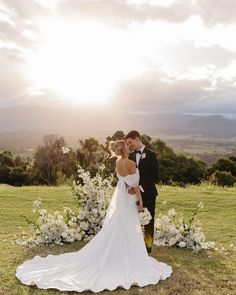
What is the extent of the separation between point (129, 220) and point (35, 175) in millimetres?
46282

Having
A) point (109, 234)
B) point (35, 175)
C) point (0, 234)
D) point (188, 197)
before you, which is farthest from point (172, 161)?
point (109, 234)

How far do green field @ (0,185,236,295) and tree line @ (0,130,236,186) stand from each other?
1874cm

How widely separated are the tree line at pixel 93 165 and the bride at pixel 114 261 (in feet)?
91.4

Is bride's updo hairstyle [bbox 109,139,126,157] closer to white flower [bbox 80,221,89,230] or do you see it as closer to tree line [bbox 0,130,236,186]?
white flower [bbox 80,221,89,230]

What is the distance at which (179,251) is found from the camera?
12297 mm

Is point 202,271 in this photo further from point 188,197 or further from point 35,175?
point 35,175

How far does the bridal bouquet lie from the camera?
11055 mm

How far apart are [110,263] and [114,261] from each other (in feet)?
0.35

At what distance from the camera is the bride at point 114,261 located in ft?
30.7

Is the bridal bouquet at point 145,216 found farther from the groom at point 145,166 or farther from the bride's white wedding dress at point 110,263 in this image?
the groom at point 145,166

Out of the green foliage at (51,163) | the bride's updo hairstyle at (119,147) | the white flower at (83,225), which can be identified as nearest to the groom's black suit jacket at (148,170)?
the bride's updo hairstyle at (119,147)

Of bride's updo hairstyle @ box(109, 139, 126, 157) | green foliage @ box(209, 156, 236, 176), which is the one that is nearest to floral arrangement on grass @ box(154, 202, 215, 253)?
bride's updo hairstyle @ box(109, 139, 126, 157)

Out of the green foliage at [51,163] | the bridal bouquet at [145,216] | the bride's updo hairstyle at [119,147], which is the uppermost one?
the bride's updo hairstyle at [119,147]

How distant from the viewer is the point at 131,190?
10844mm
